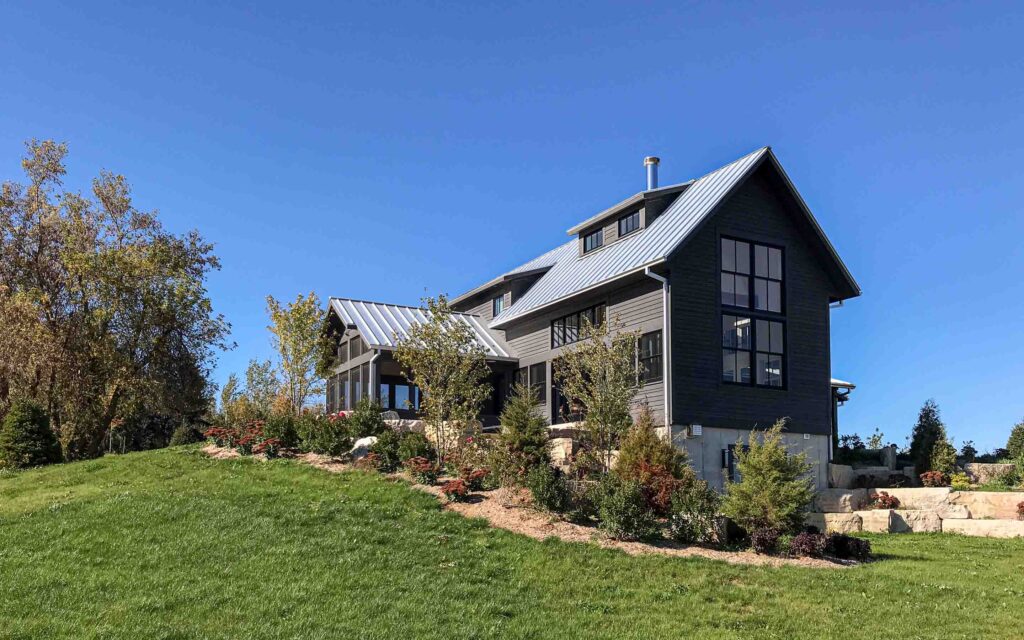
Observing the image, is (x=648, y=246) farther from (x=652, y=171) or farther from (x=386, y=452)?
(x=386, y=452)

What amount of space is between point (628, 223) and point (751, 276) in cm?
474

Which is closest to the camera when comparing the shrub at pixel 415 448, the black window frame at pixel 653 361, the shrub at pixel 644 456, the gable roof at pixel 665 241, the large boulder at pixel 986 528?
the shrub at pixel 644 456

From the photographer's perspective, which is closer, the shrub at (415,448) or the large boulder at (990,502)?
the shrub at (415,448)

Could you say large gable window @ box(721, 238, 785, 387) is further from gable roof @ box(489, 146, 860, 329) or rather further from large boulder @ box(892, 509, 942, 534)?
large boulder @ box(892, 509, 942, 534)

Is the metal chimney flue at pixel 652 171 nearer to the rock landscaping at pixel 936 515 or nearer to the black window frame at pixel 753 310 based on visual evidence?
the black window frame at pixel 753 310

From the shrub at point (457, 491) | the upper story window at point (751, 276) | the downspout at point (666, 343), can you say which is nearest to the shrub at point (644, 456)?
the shrub at point (457, 491)

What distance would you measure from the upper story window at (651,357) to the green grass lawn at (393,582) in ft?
26.4

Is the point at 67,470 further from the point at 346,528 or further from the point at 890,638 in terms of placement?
the point at 890,638

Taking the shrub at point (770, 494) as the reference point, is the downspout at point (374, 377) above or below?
above

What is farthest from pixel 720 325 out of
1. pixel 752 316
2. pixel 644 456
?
pixel 644 456

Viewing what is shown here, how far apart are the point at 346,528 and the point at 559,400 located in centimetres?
1429

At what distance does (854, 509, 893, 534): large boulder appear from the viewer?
21188mm

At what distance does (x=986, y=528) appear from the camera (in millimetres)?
20109

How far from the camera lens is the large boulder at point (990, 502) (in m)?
21.0
